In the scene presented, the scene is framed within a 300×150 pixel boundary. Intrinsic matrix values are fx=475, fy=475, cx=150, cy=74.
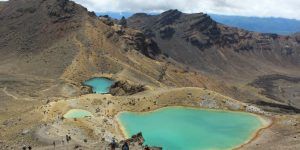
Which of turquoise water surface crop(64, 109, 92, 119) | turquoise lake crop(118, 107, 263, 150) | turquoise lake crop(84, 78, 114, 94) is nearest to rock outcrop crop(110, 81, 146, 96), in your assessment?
turquoise lake crop(84, 78, 114, 94)

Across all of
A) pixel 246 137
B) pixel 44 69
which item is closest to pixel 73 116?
pixel 246 137

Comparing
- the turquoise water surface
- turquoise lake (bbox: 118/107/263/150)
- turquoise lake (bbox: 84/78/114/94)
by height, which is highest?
the turquoise water surface

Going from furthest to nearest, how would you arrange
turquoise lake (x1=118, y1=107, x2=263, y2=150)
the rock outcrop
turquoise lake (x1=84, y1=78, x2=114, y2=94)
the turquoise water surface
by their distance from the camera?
turquoise lake (x1=84, y1=78, x2=114, y2=94)
the rock outcrop
the turquoise water surface
turquoise lake (x1=118, y1=107, x2=263, y2=150)

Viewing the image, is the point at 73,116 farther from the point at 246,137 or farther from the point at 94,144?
the point at 246,137

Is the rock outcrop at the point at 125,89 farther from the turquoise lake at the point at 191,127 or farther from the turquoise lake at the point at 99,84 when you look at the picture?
the turquoise lake at the point at 191,127

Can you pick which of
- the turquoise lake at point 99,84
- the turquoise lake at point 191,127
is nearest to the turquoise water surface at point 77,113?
the turquoise lake at point 191,127

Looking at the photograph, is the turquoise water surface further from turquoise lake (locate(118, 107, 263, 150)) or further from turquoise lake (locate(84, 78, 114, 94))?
turquoise lake (locate(84, 78, 114, 94))
